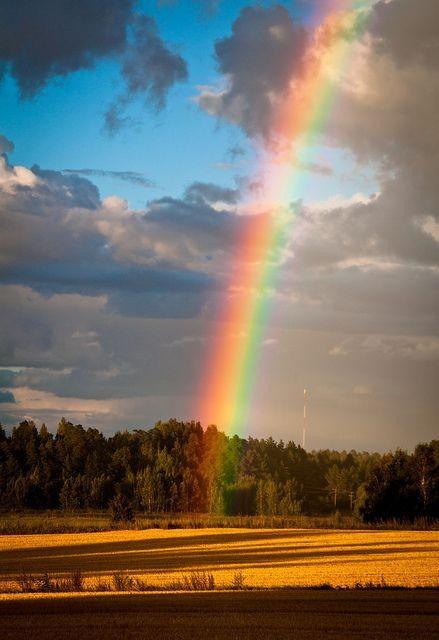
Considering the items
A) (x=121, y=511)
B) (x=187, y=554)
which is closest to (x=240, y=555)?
(x=187, y=554)

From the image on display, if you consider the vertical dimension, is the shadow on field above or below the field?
below

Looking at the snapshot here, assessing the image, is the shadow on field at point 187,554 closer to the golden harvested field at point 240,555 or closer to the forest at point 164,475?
the golden harvested field at point 240,555

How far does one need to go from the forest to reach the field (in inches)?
3318

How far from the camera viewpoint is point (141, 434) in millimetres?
160375

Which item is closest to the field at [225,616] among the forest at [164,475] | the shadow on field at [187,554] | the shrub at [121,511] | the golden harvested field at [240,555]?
the golden harvested field at [240,555]

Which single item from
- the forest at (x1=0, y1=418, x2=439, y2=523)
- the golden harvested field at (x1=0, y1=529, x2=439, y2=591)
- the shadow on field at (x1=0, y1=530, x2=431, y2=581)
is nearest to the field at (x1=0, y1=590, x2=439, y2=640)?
the golden harvested field at (x1=0, y1=529, x2=439, y2=591)

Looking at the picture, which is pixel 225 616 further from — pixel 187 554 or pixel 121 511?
pixel 121 511

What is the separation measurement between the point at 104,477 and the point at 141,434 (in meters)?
28.1

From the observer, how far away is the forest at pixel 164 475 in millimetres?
127875

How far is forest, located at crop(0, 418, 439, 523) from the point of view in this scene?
127875 mm

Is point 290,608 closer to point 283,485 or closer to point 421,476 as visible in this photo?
point 421,476

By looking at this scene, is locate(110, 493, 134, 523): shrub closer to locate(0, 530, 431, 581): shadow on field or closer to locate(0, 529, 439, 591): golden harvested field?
locate(0, 529, 439, 591): golden harvested field

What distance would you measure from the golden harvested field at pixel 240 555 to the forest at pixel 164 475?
40.5 metres

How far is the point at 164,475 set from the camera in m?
134
